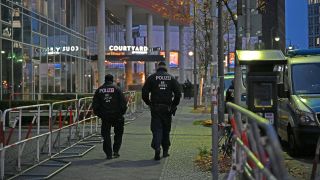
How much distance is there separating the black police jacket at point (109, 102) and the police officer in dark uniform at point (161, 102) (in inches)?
23.2

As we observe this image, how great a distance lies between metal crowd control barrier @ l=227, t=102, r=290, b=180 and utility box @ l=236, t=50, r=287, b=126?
4504 mm

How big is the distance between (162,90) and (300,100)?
112 inches

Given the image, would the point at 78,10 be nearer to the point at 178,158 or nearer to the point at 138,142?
the point at 138,142

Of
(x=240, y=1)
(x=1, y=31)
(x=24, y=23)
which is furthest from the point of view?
(x=24, y=23)

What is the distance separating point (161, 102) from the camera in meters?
11.4

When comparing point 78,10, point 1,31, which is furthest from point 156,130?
point 78,10

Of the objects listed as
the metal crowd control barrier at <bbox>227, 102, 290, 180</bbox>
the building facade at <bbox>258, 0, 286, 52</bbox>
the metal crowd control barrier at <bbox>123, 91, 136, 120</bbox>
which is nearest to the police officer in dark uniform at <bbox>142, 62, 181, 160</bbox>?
the building facade at <bbox>258, 0, 286, 52</bbox>

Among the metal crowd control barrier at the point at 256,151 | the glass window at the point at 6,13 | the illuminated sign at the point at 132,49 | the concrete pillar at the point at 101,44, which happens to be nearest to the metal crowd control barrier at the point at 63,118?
the metal crowd control barrier at the point at 256,151

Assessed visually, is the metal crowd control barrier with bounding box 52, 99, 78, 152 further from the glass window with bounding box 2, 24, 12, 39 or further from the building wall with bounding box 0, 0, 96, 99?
the glass window with bounding box 2, 24, 12, 39

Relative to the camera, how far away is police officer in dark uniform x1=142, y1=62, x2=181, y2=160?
11391 millimetres

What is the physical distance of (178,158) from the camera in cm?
1141

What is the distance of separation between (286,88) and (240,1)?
2.58 metres

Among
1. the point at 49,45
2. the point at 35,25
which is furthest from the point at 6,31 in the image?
the point at 49,45

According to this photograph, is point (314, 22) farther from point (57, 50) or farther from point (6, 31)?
point (6, 31)
